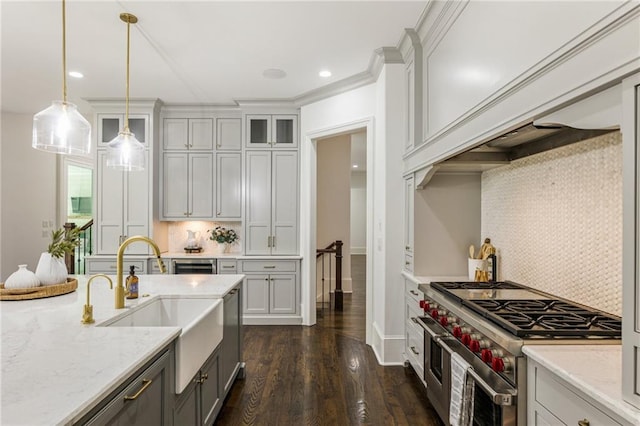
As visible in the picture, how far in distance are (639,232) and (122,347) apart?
171 centimetres

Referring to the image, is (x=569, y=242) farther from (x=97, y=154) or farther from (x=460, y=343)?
(x=97, y=154)

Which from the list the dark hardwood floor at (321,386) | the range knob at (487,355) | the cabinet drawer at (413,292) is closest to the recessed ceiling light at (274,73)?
the cabinet drawer at (413,292)

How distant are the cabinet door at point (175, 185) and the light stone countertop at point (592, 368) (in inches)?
187

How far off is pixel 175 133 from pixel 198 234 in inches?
59.2

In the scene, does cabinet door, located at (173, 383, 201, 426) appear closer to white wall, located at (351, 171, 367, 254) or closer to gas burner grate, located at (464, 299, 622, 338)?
gas burner grate, located at (464, 299, 622, 338)

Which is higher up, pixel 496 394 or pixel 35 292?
pixel 35 292

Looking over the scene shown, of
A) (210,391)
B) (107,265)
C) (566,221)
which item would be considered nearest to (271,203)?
(107,265)

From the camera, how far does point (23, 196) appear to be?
18.6 ft

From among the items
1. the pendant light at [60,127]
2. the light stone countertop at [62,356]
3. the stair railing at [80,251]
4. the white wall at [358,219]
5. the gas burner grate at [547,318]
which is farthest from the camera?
the white wall at [358,219]

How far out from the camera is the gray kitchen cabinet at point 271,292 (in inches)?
193

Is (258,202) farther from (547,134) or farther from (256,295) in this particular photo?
(547,134)

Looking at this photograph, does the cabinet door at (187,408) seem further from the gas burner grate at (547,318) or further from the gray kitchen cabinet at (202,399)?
the gas burner grate at (547,318)

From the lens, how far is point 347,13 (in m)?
2.85

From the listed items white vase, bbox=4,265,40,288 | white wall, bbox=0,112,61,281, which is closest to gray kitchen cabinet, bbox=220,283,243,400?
white vase, bbox=4,265,40,288
